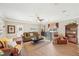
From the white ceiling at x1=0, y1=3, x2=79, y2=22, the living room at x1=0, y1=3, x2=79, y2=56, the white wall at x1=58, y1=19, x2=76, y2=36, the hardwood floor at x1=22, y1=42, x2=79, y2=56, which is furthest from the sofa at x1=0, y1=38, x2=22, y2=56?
the white wall at x1=58, y1=19, x2=76, y2=36

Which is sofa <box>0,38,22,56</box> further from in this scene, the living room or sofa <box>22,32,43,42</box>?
sofa <box>22,32,43,42</box>

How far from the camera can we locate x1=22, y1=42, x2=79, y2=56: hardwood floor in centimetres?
238

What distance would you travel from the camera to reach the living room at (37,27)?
92.7 inches

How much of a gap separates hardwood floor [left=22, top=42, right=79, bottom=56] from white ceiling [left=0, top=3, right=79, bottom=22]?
40cm

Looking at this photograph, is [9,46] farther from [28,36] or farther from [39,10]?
[39,10]

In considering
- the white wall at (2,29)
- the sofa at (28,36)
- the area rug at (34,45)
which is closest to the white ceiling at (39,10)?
the white wall at (2,29)

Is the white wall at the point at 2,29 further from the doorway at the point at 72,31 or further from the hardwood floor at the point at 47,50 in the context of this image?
the doorway at the point at 72,31

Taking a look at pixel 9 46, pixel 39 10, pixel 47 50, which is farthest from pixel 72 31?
pixel 9 46

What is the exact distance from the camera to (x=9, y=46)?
2375 millimetres

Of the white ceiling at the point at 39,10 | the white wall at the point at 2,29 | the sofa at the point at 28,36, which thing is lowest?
the sofa at the point at 28,36

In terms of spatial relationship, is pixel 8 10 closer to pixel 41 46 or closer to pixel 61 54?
pixel 41 46

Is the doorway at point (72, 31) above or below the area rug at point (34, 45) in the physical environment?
above

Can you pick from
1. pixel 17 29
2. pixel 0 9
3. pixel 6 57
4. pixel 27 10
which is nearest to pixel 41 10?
pixel 27 10

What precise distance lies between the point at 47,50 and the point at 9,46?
0.59 m
